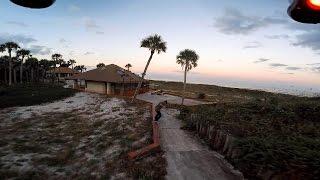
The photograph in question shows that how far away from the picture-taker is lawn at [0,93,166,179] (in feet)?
50.4

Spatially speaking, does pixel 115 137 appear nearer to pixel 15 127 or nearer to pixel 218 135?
pixel 218 135

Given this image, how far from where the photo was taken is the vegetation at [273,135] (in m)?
10.2

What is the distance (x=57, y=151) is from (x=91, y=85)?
39.1m

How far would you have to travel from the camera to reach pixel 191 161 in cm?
1490

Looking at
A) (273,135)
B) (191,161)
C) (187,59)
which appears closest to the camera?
(273,135)

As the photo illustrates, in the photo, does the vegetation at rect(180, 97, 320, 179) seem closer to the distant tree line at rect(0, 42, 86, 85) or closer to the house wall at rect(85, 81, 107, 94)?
the house wall at rect(85, 81, 107, 94)

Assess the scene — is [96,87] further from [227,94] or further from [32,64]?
[32,64]

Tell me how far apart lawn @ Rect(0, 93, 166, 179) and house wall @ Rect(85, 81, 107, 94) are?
16890 millimetres

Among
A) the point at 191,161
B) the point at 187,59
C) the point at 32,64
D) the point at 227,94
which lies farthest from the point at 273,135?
the point at 32,64

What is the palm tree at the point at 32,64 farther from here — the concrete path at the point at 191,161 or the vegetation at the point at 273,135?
the concrete path at the point at 191,161

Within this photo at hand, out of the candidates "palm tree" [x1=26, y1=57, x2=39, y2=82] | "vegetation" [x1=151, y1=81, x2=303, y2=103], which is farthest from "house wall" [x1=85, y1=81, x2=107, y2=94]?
"palm tree" [x1=26, y1=57, x2=39, y2=82]

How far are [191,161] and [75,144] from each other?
10530 mm

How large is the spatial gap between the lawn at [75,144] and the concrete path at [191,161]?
2.26 ft

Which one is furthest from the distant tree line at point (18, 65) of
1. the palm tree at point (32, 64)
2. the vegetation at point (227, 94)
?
the vegetation at point (227, 94)
